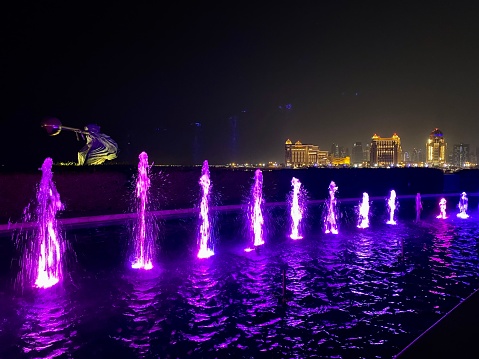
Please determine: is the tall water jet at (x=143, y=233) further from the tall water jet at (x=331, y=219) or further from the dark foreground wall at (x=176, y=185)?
the tall water jet at (x=331, y=219)

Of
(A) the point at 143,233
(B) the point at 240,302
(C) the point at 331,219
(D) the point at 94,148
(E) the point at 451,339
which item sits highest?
(D) the point at 94,148

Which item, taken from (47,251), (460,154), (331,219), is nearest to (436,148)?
(460,154)

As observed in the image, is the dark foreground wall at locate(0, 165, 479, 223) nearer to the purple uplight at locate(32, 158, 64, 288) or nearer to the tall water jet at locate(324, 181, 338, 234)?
the tall water jet at locate(324, 181, 338, 234)

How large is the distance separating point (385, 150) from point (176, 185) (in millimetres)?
61106

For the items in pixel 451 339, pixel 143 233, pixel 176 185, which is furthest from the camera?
pixel 176 185

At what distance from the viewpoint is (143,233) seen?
14922 millimetres

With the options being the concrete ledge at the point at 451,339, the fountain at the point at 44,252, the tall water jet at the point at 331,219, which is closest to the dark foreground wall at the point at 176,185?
the tall water jet at the point at 331,219

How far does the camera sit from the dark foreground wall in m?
16.7

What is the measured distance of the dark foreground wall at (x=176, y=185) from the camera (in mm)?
16719

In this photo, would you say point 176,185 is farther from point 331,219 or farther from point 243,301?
point 243,301

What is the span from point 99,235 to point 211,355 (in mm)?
9822

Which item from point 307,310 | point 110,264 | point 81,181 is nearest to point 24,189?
point 81,181

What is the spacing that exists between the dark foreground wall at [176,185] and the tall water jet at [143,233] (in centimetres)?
49

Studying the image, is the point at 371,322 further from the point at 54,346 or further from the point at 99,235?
the point at 99,235
